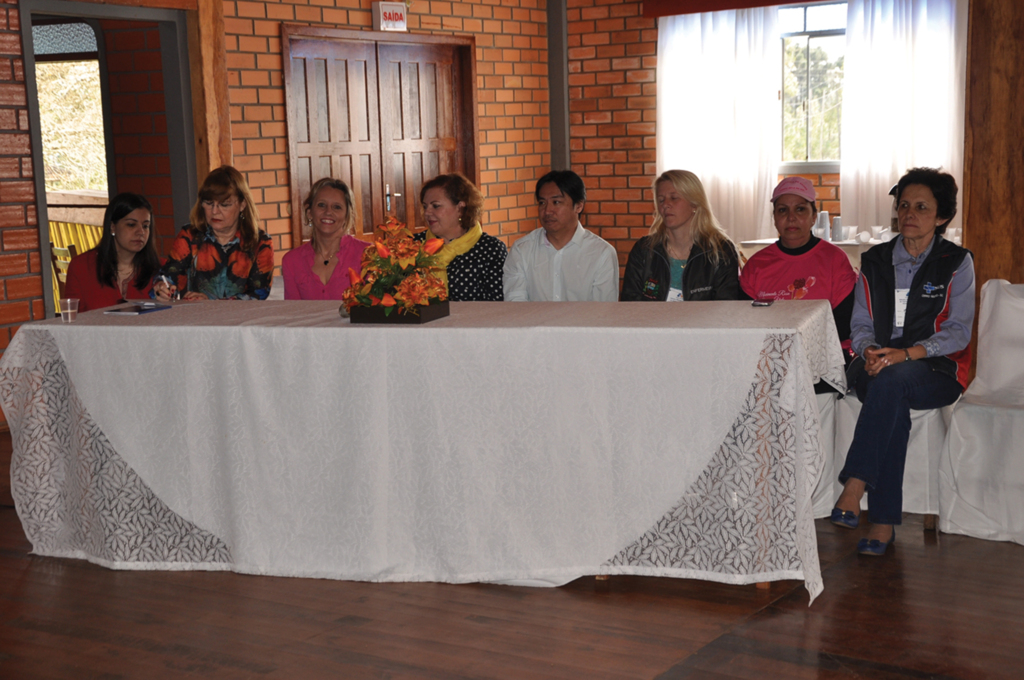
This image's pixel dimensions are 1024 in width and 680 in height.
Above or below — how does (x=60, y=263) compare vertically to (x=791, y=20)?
below

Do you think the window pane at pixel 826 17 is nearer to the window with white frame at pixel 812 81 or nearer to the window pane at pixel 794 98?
the window with white frame at pixel 812 81

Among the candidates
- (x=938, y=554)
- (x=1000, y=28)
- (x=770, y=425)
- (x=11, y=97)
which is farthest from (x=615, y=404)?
(x=11, y=97)

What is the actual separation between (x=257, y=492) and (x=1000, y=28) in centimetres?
313

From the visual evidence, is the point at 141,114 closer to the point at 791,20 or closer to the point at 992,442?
the point at 791,20

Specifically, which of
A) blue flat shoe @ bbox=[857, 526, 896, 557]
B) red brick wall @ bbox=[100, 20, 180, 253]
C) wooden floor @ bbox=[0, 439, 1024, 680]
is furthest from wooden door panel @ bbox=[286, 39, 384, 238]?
blue flat shoe @ bbox=[857, 526, 896, 557]

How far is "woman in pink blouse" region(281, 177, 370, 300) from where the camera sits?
13.7 feet

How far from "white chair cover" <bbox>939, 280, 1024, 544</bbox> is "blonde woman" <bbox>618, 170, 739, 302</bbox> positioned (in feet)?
2.94

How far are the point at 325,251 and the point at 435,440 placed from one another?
1376 mm

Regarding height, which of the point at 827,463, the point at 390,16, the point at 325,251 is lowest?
the point at 827,463

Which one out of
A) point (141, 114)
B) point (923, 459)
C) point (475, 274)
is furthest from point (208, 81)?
point (923, 459)

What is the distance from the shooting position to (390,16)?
716cm

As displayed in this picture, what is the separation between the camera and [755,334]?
115 inches

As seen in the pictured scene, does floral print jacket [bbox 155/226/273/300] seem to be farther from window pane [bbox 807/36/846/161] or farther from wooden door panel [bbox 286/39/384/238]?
window pane [bbox 807/36/846/161]

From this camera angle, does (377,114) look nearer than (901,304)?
No
